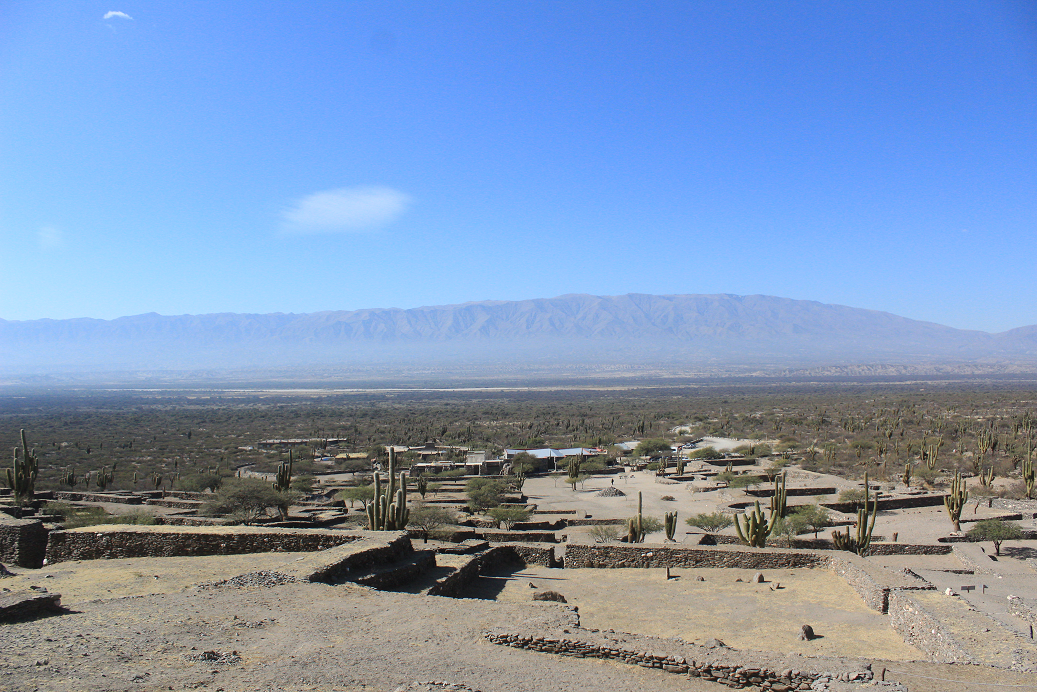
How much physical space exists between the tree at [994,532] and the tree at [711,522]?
7993mm

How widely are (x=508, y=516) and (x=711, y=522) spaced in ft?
25.3

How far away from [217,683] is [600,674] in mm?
4905

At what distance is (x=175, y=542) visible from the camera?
18062mm

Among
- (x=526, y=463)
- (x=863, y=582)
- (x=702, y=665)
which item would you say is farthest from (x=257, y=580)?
(x=526, y=463)

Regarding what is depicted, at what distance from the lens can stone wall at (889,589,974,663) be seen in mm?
11281

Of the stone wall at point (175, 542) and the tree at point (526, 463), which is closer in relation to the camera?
the stone wall at point (175, 542)

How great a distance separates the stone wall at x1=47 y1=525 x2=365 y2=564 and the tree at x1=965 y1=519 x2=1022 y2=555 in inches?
791

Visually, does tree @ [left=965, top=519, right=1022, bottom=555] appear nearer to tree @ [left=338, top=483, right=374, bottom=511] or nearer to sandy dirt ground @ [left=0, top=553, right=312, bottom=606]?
sandy dirt ground @ [left=0, top=553, right=312, bottom=606]

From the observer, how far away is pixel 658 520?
94.4ft

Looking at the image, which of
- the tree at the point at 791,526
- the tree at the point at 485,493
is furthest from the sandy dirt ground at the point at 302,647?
the tree at the point at 485,493

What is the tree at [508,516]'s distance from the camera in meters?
27.2

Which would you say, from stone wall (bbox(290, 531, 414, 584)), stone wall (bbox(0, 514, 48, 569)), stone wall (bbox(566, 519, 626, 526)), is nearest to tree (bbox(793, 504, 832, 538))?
stone wall (bbox(566, 519, 626, 526))

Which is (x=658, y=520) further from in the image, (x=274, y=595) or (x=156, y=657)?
(x=156, y=657)

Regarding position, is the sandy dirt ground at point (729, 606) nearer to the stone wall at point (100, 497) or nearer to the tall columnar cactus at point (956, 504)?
the tall columnar cactus at point (956, 504)
